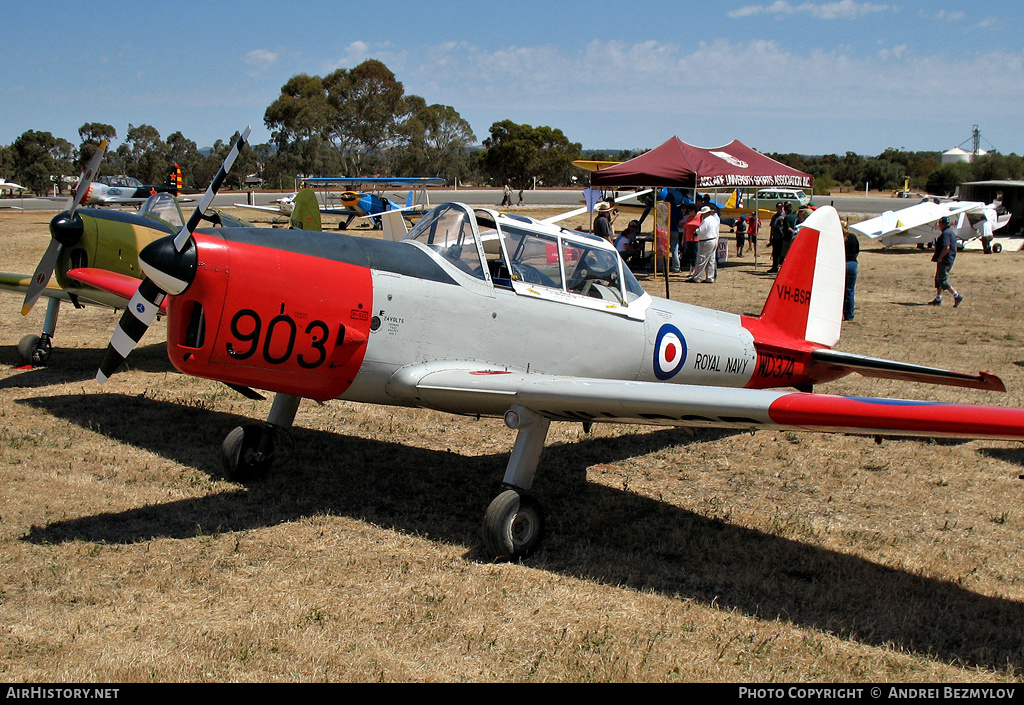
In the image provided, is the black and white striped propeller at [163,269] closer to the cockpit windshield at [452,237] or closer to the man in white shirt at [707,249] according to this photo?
the cockpit windshield at [452,237]

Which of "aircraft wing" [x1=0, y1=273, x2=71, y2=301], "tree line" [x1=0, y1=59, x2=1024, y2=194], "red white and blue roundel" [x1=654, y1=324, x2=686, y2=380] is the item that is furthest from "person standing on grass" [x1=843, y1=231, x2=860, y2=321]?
"tree line" [x1=0, y1=59, x2=1024, y2=194]

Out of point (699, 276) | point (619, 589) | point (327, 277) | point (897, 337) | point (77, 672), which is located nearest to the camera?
point (77, 672)

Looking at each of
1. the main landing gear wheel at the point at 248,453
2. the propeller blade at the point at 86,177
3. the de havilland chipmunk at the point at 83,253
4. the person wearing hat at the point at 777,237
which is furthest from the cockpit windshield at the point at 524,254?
the person wearing hat at the point at 777,237

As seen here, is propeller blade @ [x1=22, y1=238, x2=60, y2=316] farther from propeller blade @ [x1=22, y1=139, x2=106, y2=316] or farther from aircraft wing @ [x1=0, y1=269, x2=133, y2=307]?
aircraft wing @ [x1=0, y1=269, x2=133, y2=307]

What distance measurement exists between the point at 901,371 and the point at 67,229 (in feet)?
28.3

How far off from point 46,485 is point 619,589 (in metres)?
4.26

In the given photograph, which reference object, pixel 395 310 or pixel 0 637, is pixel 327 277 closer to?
pixel 395 310

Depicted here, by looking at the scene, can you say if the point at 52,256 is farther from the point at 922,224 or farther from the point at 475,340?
the point at 922,224

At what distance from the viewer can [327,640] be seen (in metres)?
3.89

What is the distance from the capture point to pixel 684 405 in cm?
456

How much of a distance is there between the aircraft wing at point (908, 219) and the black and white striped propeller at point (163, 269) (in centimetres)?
2354

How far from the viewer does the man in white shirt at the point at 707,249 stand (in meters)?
18.2

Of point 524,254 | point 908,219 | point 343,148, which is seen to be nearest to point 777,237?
point 908,219

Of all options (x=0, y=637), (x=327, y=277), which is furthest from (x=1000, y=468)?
(x=0, y=637)
